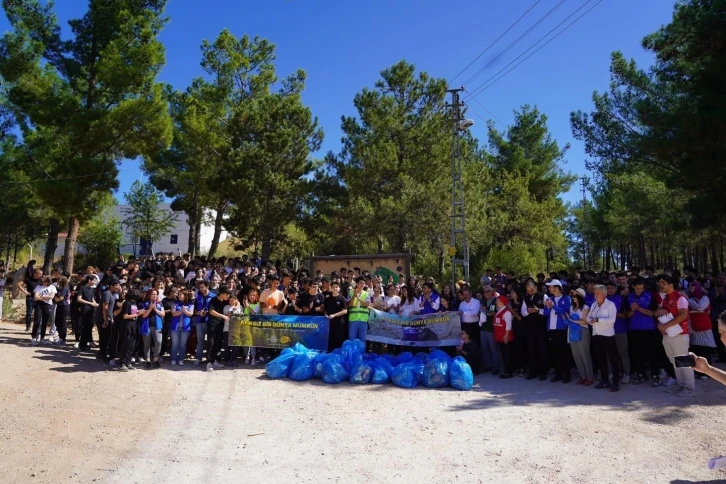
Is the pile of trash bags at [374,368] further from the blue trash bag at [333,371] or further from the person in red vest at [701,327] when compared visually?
the person in red vest at [701,327]

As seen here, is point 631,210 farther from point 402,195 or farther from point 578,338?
point 578,338

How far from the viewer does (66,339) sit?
12.5 meters

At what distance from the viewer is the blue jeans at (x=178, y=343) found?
33.3ft

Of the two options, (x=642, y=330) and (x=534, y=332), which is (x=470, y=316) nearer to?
(x=534, y=332)

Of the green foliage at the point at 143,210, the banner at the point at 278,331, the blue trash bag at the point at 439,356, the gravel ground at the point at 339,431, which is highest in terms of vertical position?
the green foliage at the point at 143,210

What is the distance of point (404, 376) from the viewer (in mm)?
8633

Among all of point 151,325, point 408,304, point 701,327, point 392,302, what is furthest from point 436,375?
point 151,325

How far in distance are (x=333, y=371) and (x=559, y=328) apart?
160 inches

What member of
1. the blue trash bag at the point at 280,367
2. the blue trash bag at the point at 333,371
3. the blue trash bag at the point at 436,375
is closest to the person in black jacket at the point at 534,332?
the blue trash bag at the point at 436,375

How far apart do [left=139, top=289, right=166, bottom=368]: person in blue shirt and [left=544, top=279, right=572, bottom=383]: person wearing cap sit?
7.37 metres

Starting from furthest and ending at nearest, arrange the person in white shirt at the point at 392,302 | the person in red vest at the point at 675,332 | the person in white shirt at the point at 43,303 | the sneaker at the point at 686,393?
the person in white shirt at the point at 43,303, the person in white shirt at the point at 392,302, the person in red vest at the point at 675,332, the sneaker at the point at 686,393

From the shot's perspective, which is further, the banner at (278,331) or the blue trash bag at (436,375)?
the banner at (278,331)

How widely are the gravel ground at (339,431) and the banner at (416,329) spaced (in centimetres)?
147

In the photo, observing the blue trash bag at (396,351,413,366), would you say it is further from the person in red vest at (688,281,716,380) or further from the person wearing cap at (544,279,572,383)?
the person in red vest at (688,281,716,380)
